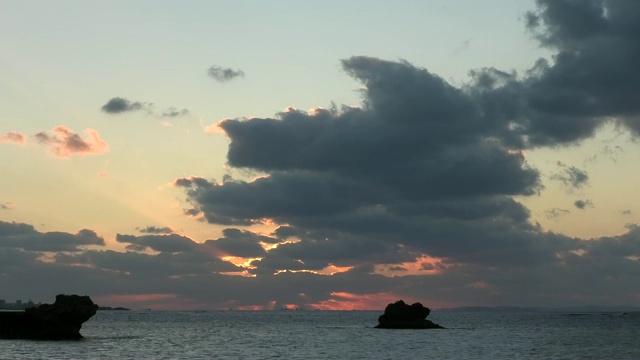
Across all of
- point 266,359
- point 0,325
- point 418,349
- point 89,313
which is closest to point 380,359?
point 266,359

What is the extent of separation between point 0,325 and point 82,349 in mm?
20886

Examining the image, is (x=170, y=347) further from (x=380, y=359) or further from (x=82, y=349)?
(x=380, y=359)

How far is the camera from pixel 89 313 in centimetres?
12769

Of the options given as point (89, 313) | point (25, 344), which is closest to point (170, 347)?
point (89, 313)

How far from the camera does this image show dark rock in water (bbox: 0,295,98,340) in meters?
125

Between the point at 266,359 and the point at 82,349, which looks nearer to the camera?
the point at 266,359

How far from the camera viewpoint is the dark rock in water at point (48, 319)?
410ft

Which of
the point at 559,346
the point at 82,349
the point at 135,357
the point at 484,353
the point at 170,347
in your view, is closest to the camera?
the point at 135,357

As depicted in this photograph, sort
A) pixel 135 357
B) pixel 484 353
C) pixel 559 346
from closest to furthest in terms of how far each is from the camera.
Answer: pixel 135 357 < pixel 484 353 < pixel 559 346

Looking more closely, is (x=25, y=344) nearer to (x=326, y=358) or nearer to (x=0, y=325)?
(x=0, y=325)

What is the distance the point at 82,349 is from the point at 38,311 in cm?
1668

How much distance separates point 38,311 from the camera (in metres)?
126

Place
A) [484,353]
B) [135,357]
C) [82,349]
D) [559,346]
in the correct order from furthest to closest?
[559,346], [484,353], [82,349], [135,357]

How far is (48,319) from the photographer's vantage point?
4948 inches
